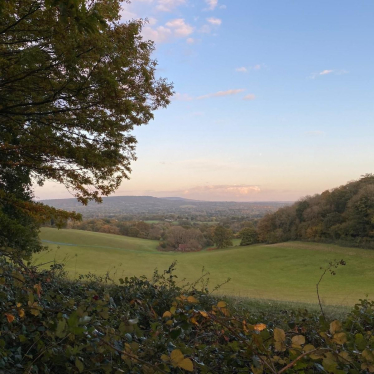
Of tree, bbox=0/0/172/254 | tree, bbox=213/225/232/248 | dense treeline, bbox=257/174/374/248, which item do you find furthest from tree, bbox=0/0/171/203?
tree, bbox=213/225/232/248

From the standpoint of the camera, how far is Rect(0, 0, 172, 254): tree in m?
4.55

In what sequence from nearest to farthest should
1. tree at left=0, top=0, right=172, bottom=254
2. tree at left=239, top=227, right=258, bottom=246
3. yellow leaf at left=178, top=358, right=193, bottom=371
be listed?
yellow leaf at left=178, top=358, right=193, bottom=371 → tree at left=0, top=0, right=172, bottom=254 → tree at left=239, top=227, right=258, bottom=246

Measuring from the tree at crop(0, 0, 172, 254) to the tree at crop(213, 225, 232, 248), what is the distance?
135 feet

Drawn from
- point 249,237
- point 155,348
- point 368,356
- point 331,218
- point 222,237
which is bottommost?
point 222,237

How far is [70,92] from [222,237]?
44.3 metres

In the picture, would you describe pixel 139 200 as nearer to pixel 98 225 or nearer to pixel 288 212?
pixel 98 225

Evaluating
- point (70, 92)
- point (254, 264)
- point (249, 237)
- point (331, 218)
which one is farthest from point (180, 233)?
point (70, 92)

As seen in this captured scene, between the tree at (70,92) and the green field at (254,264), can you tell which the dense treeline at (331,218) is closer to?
the green field at (254,264)

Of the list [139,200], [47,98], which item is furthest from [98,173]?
[139,200]

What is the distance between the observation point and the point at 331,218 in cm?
3694

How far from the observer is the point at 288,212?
147 ft

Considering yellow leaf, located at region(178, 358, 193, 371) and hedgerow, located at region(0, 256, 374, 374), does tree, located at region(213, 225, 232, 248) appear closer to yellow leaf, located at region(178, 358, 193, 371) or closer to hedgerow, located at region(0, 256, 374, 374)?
hedgerow, located at region(0, 256, 374, 374)

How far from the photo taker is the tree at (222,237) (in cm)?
4772

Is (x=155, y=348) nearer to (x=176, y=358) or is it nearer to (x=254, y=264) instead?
(x=176, y=358)
